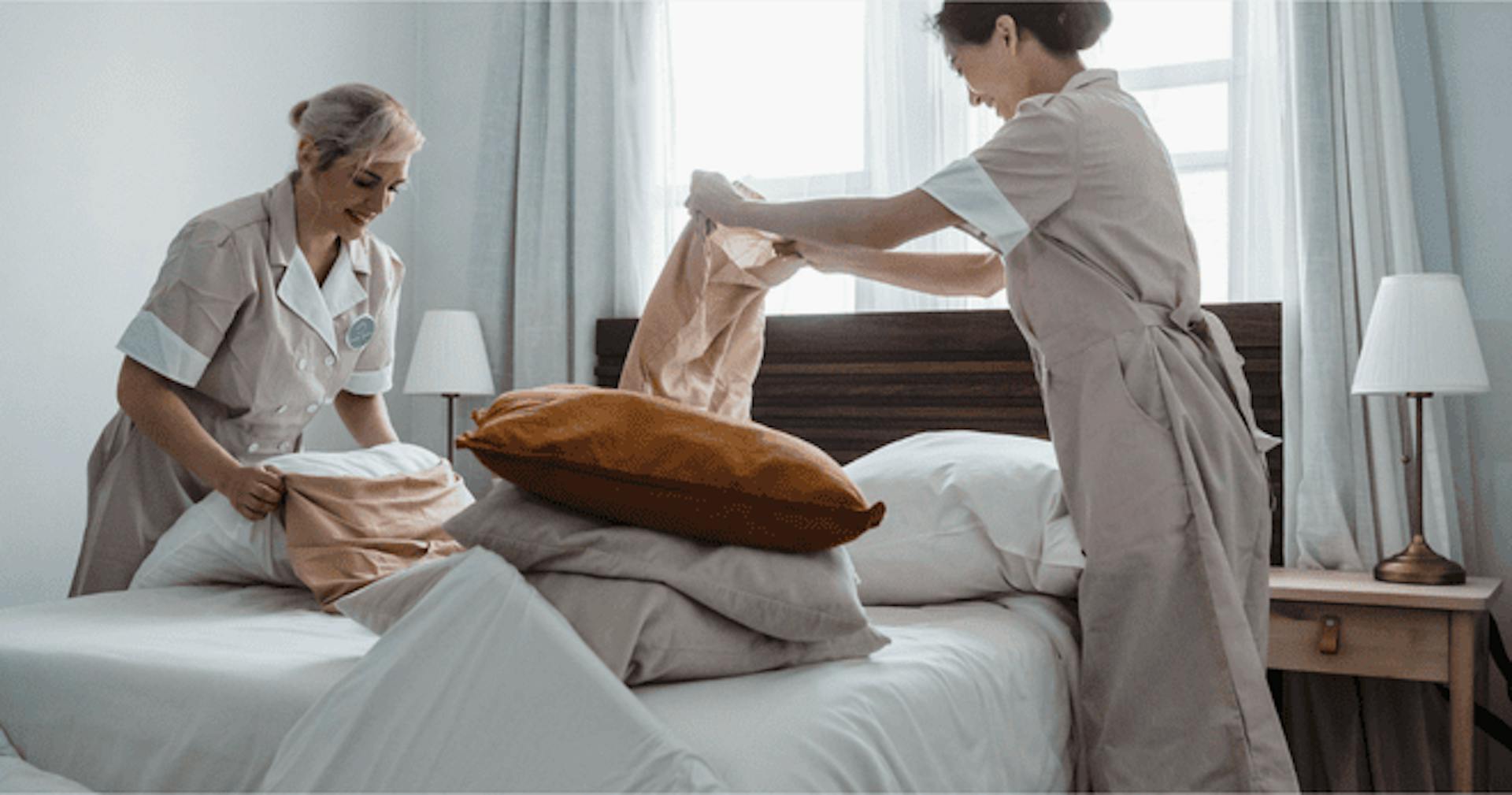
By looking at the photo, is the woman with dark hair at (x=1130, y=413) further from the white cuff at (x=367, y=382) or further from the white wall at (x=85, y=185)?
the white wall at (x=85, y=185)

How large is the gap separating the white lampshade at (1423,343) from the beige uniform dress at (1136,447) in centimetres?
88

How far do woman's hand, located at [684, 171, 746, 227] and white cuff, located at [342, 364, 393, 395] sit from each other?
34.5 inches

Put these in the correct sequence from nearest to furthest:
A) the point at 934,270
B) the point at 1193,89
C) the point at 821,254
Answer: the point at 821,254 → the point at 934,270 → the point at 1193,89

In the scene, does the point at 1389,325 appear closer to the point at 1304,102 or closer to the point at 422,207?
the point at 1304,102

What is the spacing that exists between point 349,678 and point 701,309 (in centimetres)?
96

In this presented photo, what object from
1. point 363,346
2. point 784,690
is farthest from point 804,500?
point 363,346

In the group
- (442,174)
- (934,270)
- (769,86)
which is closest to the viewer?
(934,270)

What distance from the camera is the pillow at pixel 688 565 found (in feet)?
4.14

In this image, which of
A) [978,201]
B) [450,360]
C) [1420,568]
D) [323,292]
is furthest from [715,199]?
[450,360]

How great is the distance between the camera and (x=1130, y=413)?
161 centimetres

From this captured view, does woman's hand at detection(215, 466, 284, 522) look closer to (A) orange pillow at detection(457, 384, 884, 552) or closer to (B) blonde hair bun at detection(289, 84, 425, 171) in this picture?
(B) blonde hair bun at detection(289, 84, 425, 171)

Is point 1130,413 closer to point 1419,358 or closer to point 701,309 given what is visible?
point 701,309

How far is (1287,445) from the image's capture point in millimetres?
2752

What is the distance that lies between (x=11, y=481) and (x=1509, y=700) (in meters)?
3.34
